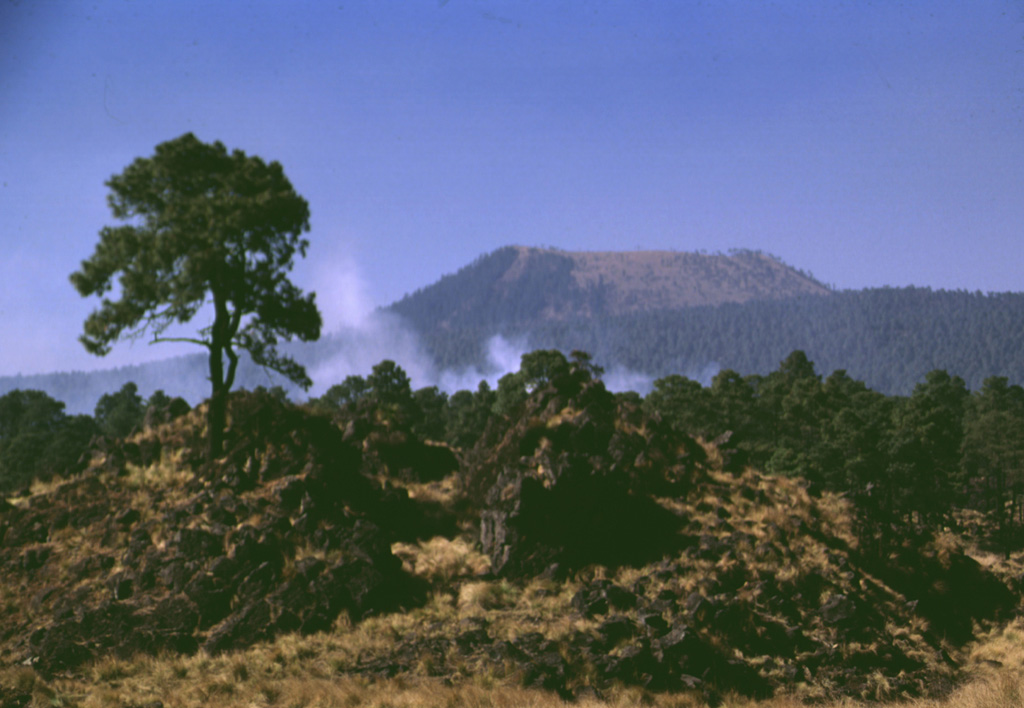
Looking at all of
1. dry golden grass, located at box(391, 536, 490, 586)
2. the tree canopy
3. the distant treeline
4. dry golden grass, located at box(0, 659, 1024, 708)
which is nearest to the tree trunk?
the tree canopy

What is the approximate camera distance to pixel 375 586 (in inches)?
873

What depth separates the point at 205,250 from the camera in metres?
28.2

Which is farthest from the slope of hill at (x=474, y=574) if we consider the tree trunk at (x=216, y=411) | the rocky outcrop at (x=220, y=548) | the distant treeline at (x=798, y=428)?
the distant treeline at (x=798, y=428)

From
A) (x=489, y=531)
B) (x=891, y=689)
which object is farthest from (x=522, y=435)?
(x=891, y=689)

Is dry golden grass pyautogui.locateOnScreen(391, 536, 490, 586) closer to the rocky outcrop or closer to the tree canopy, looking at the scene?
the rocky outcrop

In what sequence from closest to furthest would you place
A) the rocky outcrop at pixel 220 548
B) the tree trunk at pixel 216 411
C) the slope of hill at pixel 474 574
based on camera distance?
the slope of hill at pixel 474 574 → the rocky outcrop at pixel 220 548 → the tree trunk at pixel 216 411

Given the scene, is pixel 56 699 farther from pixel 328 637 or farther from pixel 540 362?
pixel 540 362

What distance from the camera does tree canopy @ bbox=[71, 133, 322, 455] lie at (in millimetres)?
28203

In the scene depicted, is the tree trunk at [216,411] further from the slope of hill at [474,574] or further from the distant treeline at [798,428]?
the distant treeline at [798,428]

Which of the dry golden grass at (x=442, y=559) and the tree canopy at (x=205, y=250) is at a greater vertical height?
the tree canopy at (x=205, y=250)

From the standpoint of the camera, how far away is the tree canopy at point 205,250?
92.5ft

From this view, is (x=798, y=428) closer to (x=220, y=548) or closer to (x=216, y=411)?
(x=216, y=411)

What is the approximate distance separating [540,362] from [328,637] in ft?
190

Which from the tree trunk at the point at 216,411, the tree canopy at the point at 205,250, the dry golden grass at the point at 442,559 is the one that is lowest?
the dry golden grass at the point at 442,559
